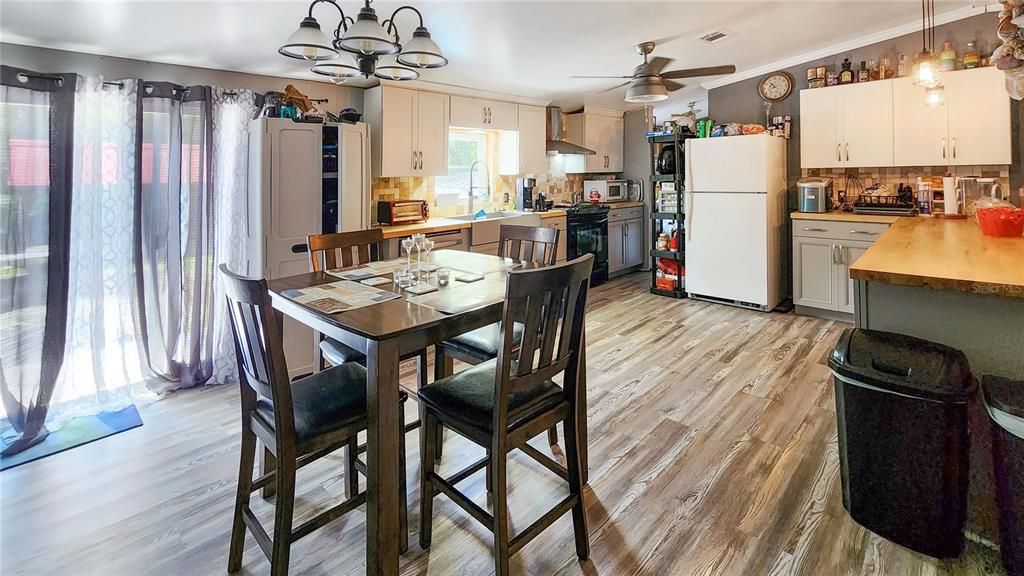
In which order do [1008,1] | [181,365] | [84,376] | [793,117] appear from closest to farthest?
[1008,1]
[84,376]
[181,365]
[793,117]

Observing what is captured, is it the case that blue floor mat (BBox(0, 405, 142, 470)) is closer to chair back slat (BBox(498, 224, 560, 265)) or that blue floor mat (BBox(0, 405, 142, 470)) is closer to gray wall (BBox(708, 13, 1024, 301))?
chair back slat (BBox(498, 224, 560, 265))

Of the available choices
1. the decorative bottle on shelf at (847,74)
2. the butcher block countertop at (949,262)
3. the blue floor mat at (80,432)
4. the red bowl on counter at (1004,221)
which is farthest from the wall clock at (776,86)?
the blue floor mat at (80,432)

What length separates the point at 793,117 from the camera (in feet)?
16.2

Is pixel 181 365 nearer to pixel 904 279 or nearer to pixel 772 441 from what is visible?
pixel 772 441

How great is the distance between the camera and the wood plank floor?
1.74m

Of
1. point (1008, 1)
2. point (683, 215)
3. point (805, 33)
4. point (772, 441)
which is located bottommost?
point (772, 441)

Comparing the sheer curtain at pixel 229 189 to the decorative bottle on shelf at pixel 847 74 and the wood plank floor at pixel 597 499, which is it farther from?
the decorative bottle on shelf at pixel 847 74

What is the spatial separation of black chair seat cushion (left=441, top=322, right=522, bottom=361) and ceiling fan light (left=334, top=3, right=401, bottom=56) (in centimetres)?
119

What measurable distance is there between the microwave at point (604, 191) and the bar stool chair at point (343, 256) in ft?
13.0

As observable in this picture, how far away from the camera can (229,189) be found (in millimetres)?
3307

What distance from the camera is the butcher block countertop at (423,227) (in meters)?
3.91

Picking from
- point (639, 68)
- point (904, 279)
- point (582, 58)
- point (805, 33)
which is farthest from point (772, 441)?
point (805, 33)

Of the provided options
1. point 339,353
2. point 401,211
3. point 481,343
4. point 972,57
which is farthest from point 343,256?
point 972,57

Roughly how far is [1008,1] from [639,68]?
2227mm
